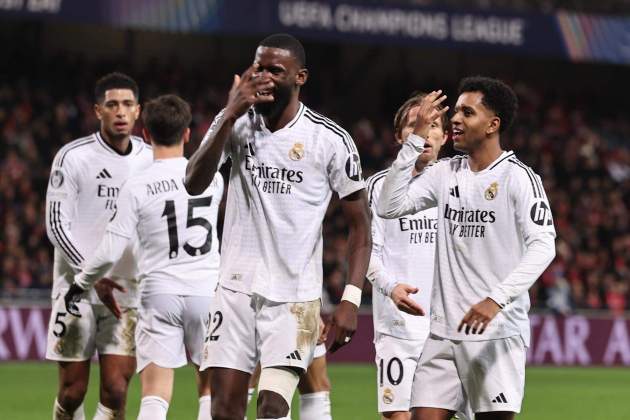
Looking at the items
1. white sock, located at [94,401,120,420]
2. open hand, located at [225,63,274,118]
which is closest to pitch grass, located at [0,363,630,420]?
white sock, located at [94,401,120,420]

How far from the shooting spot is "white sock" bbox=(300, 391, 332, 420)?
7273 millimetres

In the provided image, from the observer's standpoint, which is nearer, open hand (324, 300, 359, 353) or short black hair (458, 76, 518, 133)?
open hand (324, 300, 359, 353)

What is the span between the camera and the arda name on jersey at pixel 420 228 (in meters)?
7.92

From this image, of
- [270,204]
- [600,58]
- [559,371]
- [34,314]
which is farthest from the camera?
[600,58]

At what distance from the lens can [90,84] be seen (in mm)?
25172

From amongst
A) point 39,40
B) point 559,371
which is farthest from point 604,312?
point 39,40

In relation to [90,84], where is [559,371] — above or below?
below

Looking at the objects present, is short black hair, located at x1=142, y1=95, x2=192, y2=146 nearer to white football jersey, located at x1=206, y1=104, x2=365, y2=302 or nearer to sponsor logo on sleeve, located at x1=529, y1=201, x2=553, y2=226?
white football jersey, located at x1=206, y1=104, x2=365, y2=302

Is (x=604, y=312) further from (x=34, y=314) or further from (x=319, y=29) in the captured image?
(x=34, y=314)

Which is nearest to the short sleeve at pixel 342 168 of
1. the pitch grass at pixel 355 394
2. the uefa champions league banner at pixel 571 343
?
the pitch grass at pixel 355 394

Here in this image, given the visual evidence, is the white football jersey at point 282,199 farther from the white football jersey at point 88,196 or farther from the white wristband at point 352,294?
the white football jersey at point 88,196

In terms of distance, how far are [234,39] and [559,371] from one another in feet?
41.4

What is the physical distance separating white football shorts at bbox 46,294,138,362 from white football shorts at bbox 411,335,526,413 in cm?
253

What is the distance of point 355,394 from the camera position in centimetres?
1427
